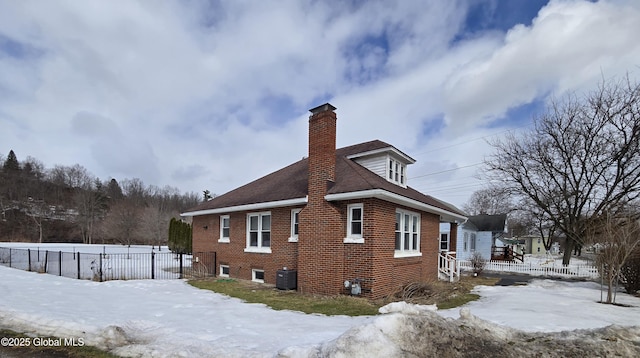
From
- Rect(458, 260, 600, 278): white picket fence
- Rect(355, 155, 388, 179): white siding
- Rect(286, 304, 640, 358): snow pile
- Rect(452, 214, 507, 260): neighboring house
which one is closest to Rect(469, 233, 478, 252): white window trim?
Rect(452, 214, 507, 260): neighboring house

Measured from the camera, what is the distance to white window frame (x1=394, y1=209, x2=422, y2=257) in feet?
40.5

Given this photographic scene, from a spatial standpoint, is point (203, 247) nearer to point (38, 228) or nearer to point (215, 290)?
point (215, 290)

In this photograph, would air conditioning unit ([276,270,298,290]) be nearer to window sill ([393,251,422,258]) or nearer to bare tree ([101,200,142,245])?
window sill ([393,251,422,258])

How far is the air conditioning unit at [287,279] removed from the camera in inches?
465

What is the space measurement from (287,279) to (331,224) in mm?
2743

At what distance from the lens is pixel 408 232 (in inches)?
516

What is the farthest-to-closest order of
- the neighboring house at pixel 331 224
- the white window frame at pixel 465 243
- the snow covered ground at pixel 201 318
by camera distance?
the white window frame at pixel 465 243 < the neighboring house at pixel 331 224 < the snow covered ground at pixel 201 318

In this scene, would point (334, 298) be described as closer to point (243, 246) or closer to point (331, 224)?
point (331, 224)

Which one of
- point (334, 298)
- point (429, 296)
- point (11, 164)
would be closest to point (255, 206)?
point (334, 298)

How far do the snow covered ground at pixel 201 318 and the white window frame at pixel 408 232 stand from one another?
9.48 ft

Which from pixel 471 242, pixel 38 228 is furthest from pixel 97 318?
pixel 38 228

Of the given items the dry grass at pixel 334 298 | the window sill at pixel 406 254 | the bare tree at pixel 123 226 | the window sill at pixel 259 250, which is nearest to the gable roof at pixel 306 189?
the window sill at pixel 259 250

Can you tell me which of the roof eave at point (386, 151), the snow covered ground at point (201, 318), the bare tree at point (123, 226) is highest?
the roof eave at point (386, 151)

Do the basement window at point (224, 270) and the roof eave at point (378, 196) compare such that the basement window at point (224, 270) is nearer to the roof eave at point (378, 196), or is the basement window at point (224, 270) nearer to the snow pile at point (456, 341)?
the roof eave at point (378, 196)
